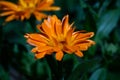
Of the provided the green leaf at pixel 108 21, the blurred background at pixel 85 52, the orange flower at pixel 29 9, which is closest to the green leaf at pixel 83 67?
the blurred background at pixel 85 52

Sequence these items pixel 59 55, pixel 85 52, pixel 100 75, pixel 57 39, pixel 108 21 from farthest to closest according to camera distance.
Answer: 1. pixel 108 21
2. pixel 85 52
3. pixel 100 75
4. pixel 57 39
5. pixel 59 55

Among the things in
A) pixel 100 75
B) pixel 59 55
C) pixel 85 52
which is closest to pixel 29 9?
pixel 85 52

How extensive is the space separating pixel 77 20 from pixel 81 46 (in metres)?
0.60

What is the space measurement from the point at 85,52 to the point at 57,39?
15.1 inches

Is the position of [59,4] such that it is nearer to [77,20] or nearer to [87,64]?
[77,20]

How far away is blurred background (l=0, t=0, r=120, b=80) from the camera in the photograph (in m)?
1.37

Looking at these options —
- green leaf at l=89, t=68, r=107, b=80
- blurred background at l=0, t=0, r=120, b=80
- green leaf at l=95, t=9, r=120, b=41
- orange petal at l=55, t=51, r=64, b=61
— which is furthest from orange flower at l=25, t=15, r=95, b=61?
green leaf at l=95, t=9, r=120, b=41

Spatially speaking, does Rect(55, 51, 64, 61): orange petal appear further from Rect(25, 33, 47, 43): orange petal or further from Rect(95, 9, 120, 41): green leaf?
Rect(95, 9, 120, 41): green leaf

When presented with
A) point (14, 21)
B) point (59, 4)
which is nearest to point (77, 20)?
point (59, 4)

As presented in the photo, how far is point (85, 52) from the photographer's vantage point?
1.41 meters

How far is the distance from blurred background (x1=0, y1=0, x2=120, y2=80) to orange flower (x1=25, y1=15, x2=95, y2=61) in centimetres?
16

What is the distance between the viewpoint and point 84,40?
988 millimetres

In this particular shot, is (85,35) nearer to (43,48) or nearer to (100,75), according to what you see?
(43,48)

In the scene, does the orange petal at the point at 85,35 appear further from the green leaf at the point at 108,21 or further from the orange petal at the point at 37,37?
the green leaf at the point at 108,21
